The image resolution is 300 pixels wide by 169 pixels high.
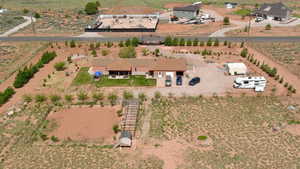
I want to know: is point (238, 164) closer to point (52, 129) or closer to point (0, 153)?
point (52, 129)

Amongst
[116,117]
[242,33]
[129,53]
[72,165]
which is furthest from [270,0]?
[72,165]

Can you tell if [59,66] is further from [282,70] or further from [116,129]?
[282,70]

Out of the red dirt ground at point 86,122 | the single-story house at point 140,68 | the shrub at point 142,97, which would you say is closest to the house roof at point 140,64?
the single-story house at point 140,68

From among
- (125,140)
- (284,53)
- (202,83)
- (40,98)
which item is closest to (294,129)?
(202,83)

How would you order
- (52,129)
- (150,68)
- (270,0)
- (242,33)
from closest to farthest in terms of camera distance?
(52,129), (150,68), (242,33), (270,0)

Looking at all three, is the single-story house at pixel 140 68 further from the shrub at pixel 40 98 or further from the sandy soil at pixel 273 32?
the sandy soil at pixel 273 32

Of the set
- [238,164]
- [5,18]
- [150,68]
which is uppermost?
[5,18]
